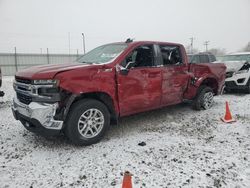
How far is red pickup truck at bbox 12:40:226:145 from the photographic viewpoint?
11.2 ft

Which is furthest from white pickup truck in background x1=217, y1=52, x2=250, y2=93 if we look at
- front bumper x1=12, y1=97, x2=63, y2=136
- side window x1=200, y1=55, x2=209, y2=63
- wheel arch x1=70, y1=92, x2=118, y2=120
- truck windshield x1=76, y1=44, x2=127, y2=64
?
front bumper x1=12, y1=97, x2=63, y2=136

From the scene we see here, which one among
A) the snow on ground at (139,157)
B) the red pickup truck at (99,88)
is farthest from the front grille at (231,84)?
the red pickup truck at (99,88)

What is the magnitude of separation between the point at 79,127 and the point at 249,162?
2.80 metres

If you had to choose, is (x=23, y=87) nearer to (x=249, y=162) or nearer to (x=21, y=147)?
(x=21, y=147)

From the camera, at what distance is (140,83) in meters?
4.36

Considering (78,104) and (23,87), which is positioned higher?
(23,87)

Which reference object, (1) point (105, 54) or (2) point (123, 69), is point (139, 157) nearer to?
A: (2) point (123, 69)

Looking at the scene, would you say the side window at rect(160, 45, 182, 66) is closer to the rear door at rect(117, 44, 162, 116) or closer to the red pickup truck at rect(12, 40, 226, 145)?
the red pickup truck at rect(12, 40, 226, 145)

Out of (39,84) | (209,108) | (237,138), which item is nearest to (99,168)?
(39,84)

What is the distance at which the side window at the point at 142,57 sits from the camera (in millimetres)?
4383

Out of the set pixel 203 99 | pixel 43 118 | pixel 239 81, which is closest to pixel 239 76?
pixel 239 81

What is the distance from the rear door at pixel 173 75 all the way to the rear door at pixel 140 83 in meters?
0.22

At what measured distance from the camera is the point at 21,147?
385 cm

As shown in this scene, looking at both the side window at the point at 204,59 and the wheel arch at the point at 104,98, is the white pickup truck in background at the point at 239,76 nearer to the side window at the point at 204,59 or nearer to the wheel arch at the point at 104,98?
the side window at the point at 204,59
